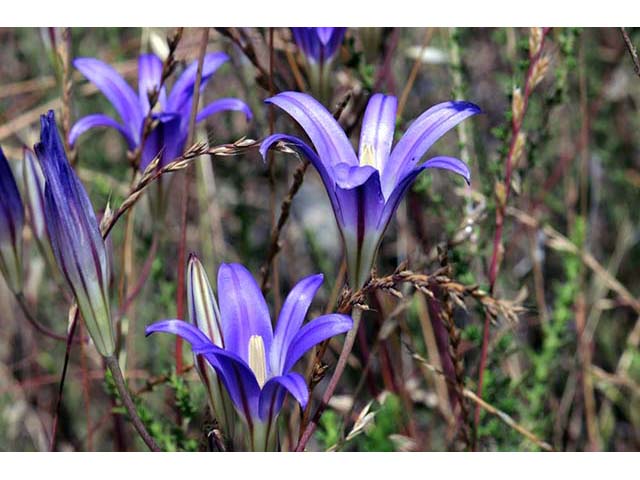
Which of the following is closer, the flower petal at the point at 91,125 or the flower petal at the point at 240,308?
the flower petal at the point at 240,308

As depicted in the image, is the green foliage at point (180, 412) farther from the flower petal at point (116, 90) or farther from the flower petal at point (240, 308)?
the flower petal at point (116, 90)

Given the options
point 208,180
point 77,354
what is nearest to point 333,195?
point 208,180

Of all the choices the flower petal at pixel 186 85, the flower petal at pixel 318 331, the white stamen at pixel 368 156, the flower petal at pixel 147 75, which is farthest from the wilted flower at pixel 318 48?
the flower petal at pixel 318 331

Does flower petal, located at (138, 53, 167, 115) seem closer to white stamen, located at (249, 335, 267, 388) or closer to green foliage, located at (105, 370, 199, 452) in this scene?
green foliage, located at (105, 370, 199, 452)

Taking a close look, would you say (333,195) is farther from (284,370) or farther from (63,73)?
(63,73)

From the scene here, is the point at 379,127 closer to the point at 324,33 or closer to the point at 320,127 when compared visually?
the point at 320,127

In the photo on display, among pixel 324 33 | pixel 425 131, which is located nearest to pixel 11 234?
pixel 324 33
